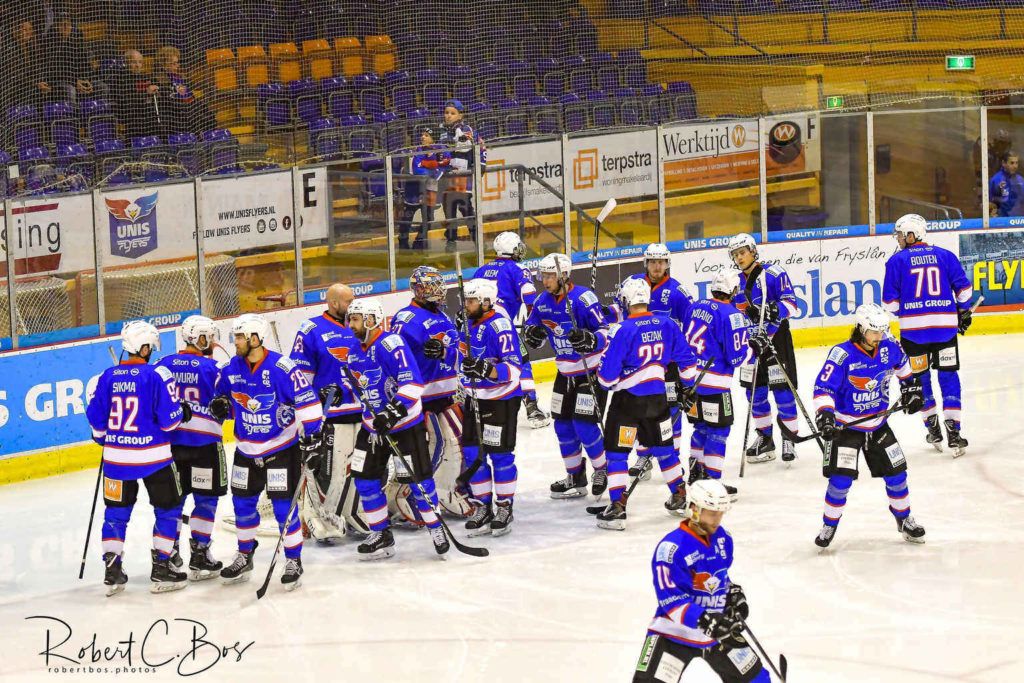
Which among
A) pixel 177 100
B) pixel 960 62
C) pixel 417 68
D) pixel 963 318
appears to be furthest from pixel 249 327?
pixel 960 62

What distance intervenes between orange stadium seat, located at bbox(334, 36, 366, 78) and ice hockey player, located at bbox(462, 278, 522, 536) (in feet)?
23.1

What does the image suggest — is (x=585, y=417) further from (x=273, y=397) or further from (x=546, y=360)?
(x=546, y=360)

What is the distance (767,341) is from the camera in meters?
A: 8.98

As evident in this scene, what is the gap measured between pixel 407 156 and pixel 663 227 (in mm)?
2418

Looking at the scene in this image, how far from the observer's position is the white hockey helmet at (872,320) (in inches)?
279

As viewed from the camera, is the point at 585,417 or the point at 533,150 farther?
the point at 533,150

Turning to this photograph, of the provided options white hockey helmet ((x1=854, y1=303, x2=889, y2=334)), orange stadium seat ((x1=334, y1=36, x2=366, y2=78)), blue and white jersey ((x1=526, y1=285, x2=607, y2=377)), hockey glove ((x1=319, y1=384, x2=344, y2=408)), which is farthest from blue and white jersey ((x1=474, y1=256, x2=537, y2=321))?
orange stadium seat ((x1=334, y1=36, x2=366, y2=78))

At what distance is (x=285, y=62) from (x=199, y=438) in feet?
24.6

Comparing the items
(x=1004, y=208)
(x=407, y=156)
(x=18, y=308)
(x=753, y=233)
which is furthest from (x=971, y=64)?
(x=18, y=308)

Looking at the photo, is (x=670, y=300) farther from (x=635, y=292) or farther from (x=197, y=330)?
(x=197, y=330)

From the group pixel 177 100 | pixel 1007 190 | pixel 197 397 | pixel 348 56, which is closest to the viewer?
pixel 197 397

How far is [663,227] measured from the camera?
12.5 meters

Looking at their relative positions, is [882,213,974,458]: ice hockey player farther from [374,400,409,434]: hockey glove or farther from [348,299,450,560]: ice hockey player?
[374,400,409,434]: hockey glove

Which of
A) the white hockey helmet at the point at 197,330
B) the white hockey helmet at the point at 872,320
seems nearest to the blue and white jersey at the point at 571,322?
the white hockey helmet at the point at 872,320
